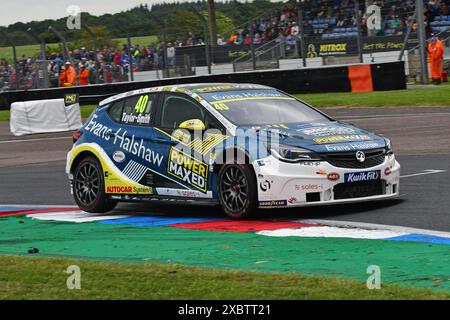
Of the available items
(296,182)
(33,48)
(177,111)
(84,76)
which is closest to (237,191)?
(296,182)

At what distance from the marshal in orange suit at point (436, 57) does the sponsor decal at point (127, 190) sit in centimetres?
2020

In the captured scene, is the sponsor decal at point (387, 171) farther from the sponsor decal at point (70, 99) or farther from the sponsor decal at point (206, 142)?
the sponsor decal at point (70, 99)

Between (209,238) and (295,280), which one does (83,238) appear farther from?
(295,280)

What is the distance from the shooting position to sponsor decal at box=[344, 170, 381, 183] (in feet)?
35.7

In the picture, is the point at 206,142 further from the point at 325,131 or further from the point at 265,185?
the point at 325,131

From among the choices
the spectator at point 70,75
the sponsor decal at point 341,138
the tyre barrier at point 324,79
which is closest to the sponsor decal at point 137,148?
the sponsor decal at point 341,138

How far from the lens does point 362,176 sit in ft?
36.0

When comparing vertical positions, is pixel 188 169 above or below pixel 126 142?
below

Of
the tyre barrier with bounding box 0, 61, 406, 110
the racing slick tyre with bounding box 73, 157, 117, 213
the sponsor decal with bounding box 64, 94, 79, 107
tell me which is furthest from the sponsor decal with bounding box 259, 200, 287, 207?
the tyre barrier with bounding box 0, 61, 406, 110

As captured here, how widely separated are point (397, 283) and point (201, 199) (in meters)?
4.41

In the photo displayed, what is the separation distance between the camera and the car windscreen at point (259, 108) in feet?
37.9

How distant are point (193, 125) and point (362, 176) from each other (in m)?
1.97

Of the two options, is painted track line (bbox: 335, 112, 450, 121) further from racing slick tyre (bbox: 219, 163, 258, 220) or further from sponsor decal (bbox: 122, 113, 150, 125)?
racing slick tyre (bbox: 219, 163, 258, 220)
